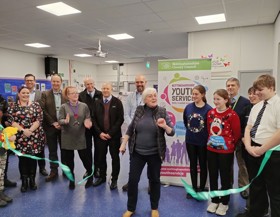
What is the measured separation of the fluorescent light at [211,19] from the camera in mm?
5494

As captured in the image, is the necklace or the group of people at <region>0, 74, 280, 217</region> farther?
the necklace

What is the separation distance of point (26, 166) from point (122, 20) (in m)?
3.90

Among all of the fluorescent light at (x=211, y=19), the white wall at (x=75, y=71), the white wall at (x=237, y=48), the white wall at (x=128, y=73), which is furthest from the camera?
the white wall at (x=128, y=73)

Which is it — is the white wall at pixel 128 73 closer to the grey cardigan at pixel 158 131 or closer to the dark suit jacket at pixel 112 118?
the dark suit jacket at pixel 112 118

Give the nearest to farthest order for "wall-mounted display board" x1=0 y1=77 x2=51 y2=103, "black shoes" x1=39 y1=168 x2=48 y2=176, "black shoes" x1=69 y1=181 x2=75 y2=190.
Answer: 1. "black shoes" x1=69 y1=181 x2=75 y2=190
2. "black shoes" x1=39 y1=168 x2=48 y2=176
3. "wall-mounted display board" x1=0 y1=77 x2=51 y2=103

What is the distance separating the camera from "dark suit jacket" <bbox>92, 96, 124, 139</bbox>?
3426 millimetres

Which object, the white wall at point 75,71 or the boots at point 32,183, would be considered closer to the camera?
the boots at point 32,183

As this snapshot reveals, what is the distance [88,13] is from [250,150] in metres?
4.33

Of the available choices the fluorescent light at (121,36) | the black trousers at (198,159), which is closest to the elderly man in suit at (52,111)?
the black trousers at (198,159)

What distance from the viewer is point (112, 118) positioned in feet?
11.3

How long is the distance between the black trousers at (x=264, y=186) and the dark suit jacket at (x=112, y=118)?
5.90 ft

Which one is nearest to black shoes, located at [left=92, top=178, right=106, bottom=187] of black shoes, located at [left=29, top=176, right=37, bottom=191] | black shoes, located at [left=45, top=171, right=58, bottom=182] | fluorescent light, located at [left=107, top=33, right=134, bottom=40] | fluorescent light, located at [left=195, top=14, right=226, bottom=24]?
black shoes, located at [left=45, top=171, right=58, bottom=182]

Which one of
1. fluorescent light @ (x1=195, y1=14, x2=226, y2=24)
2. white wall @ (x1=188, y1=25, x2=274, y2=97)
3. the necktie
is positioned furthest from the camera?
white wall @ (x1=188, y1=25, x2=274, y2=97)

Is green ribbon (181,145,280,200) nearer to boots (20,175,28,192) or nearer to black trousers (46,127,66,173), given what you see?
black trousers (46,127,66,173)
